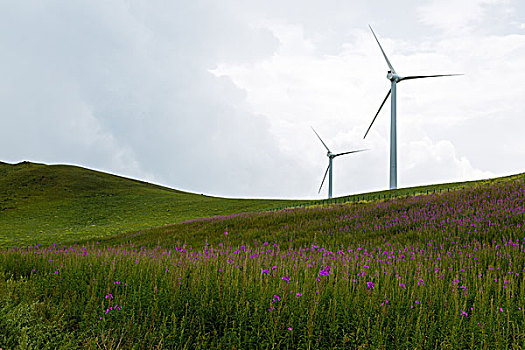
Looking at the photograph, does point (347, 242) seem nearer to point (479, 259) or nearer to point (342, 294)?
point (479, 259)


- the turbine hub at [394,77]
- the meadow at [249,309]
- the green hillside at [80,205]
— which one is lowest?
the meadow at [249,309]

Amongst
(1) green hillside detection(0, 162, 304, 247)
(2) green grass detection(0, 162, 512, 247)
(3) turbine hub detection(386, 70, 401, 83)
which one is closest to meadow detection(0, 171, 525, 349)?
(2) green grass detection(0, 162, 512, 247)

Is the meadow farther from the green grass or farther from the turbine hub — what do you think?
the turbine hub

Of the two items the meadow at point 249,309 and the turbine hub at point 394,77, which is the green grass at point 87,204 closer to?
the turbine hub at point 394,77

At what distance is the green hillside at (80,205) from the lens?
3291cm

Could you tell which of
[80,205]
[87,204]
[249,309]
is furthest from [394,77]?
[80,205]

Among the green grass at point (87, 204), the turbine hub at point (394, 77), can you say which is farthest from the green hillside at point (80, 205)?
the turbine hub at point (394, 77)

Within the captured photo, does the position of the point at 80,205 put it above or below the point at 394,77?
below

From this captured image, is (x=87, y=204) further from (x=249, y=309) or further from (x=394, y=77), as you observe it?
(x=249, y=309)

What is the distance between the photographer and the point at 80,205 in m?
48.3

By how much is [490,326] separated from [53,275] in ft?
19.1

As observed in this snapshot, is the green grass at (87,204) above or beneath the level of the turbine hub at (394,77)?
beneath

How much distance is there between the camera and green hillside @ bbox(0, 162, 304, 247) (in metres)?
32.9

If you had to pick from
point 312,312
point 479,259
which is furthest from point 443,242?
point 312,312
